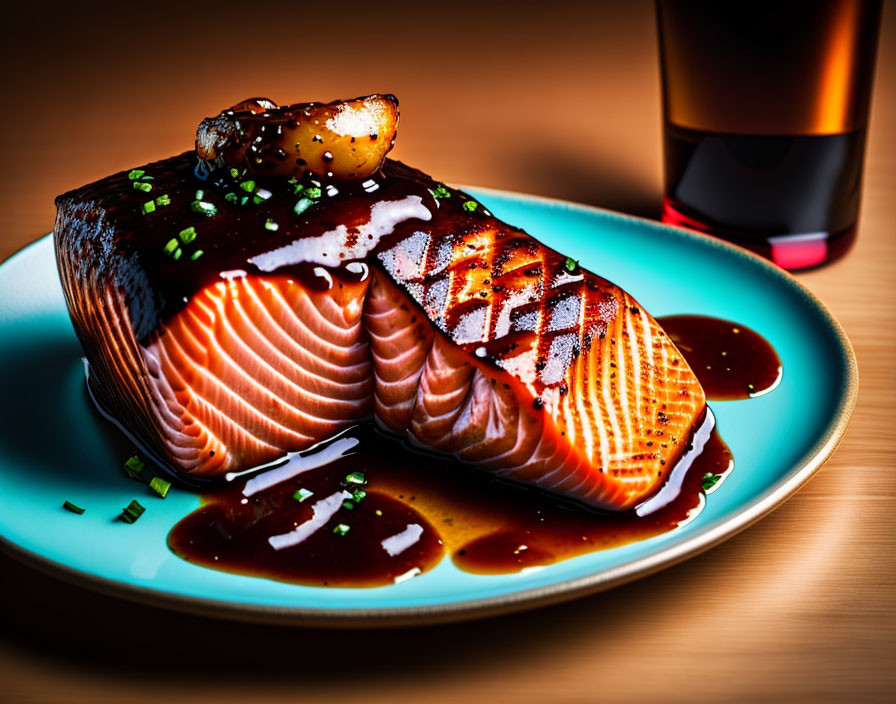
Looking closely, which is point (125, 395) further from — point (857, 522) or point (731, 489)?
point (857, 522)

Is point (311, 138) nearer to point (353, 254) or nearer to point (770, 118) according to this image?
point (353, 254)

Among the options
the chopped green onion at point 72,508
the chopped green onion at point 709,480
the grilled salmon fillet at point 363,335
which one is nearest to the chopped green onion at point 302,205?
the grilled salmon fillet at point 363,335

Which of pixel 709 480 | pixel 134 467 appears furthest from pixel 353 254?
pixel 709 480

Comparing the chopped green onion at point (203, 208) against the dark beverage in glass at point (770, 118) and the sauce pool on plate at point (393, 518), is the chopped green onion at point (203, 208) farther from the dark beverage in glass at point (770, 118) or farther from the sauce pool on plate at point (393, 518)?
the dark beverage in glass at point (770, 118)

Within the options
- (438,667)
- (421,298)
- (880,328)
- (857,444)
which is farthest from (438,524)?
(880,328)

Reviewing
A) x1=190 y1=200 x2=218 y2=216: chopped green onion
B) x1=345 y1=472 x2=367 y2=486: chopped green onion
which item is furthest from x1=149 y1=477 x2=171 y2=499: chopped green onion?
x1=190 y1=200 x2=218 y2=216: chopped green onion
